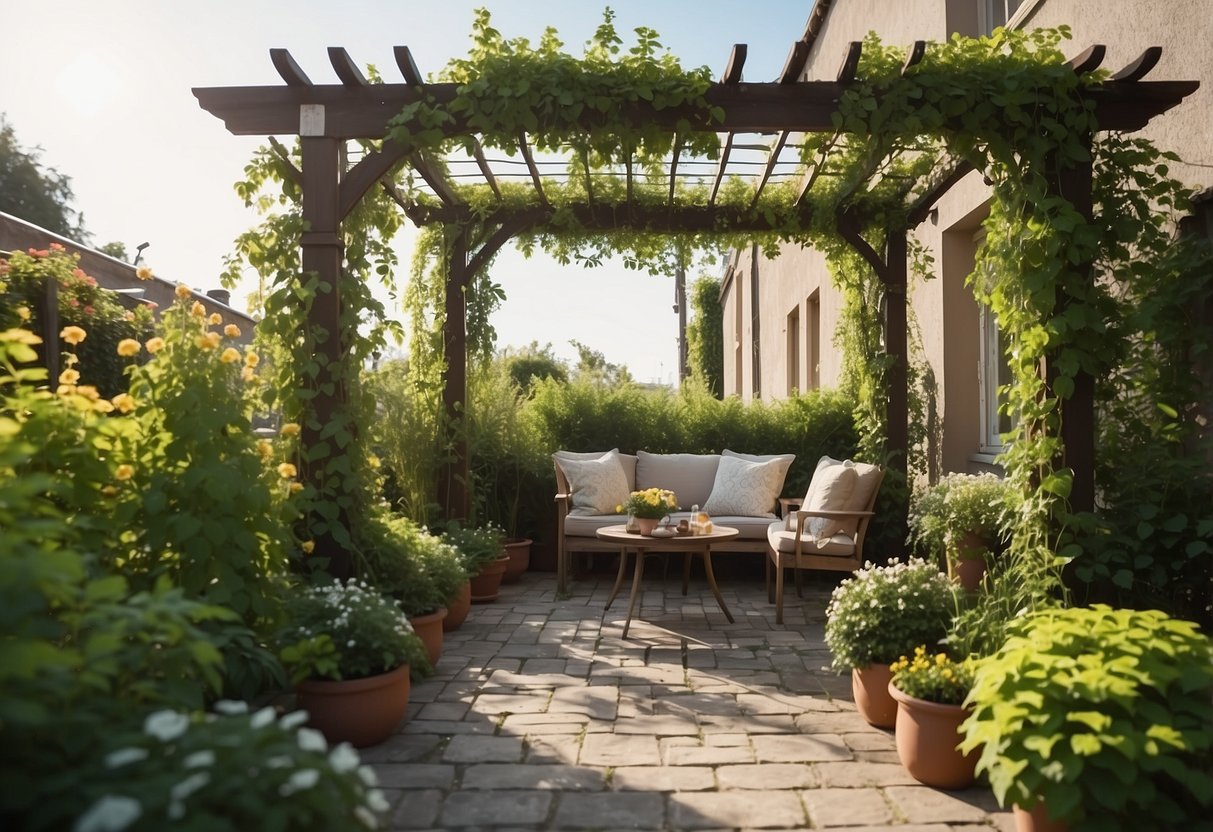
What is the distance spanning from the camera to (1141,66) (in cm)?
358

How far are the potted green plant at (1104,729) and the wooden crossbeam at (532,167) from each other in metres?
3.13

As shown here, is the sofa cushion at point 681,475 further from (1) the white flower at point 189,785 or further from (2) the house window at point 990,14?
(1) the white flower at point 189,785

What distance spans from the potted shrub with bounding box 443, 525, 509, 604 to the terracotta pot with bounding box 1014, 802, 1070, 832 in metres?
3.76

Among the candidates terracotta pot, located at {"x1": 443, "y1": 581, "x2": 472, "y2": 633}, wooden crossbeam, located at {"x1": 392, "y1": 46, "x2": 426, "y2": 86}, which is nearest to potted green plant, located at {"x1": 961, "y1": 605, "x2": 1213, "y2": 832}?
terracotta pot, located at {"x1": 443, "y1": 581, "x2": 472, "y2": 633}

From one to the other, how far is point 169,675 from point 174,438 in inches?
48.8

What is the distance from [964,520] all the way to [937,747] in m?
2.35

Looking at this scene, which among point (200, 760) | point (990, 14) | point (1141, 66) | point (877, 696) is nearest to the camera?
point (200, 760)

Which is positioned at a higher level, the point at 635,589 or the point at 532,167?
the point at 532,167

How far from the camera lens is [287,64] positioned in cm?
391

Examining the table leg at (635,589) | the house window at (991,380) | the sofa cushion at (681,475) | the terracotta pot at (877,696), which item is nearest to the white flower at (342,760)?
the terracotta pot at (877,696)

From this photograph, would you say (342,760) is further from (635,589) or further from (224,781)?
(635,589)

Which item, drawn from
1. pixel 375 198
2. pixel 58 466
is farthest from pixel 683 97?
pixel 58 466

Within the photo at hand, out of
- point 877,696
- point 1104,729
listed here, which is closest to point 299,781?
point 1104,729

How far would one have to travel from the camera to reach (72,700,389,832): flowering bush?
119 cm
